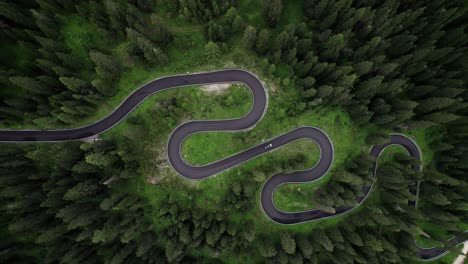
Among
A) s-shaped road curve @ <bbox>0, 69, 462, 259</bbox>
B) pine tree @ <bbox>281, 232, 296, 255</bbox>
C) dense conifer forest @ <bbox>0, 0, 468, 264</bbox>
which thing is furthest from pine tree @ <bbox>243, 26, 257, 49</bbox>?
pine tree @ <bbox>281, 232, 296, 255</bbox>

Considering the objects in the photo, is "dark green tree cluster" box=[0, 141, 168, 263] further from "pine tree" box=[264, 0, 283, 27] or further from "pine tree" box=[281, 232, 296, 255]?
"pine tree" box=[264, 0, 283, 27]

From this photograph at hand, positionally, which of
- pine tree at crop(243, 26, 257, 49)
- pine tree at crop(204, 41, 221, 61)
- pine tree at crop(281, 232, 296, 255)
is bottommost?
pine tree at crop(281, 232, 296, 255)

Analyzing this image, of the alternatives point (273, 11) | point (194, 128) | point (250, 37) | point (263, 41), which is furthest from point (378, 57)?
point (194, 128)

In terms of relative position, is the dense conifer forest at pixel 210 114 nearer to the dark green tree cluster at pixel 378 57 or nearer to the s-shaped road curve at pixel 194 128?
the dark green tree cluster at pixel 378 57

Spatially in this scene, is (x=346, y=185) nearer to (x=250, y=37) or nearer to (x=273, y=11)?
(x=250, y=37)

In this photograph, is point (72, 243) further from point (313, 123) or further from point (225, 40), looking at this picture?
point (313, 123)

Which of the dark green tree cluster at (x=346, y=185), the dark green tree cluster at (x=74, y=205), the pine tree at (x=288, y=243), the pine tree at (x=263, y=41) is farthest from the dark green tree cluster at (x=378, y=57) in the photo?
the dark green tree cluster at (x=74, y=205)

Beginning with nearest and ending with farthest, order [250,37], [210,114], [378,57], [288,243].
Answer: [250,37] → [378,57] → [288,243] → [210,114]

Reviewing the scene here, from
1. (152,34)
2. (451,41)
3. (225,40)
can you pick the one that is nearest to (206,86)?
(225,40)
